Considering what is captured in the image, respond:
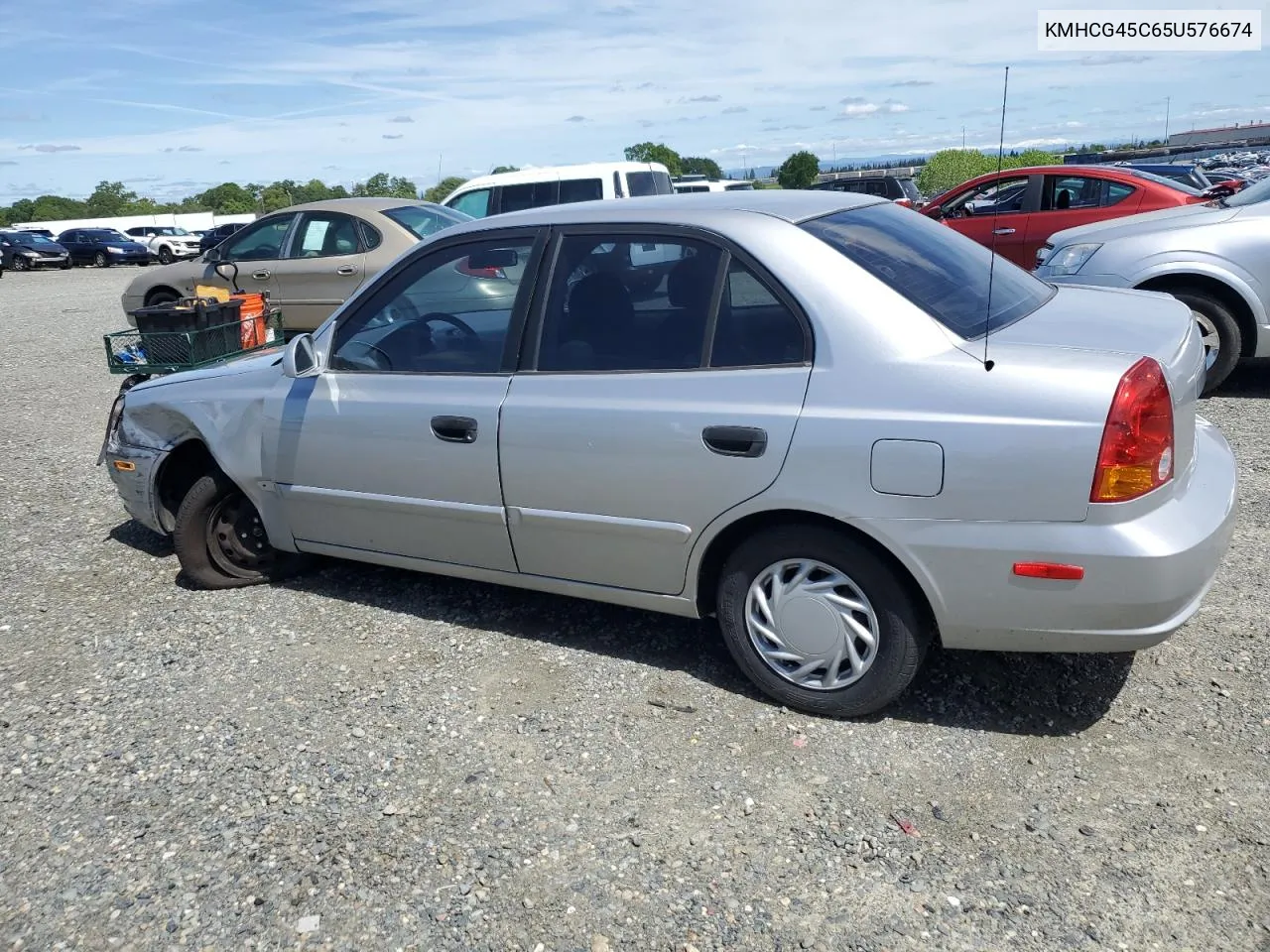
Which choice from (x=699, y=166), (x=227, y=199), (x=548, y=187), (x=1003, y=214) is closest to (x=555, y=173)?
(x=548, y=187)

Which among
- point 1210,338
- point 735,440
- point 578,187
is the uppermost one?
point 578,187

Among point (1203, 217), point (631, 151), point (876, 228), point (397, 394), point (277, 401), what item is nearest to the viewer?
point (876, 228)

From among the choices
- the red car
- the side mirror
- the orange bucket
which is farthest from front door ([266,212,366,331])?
the red car

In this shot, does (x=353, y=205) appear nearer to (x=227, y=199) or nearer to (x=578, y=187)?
(x=578, y=187)

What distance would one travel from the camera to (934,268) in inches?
136

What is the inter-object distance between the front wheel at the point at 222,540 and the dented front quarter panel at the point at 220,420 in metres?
0.21

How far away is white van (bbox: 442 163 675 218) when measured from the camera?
14.0 metres

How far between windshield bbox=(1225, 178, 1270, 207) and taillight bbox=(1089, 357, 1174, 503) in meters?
5.47

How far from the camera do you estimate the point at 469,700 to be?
365cm

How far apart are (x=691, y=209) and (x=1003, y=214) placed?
9659 mm

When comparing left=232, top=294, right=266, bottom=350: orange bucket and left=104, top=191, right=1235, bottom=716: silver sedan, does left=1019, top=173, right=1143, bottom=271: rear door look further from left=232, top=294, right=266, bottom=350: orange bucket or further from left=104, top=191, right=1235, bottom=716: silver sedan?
left=104, top=191, right=1235, bottom=716: silver sedan

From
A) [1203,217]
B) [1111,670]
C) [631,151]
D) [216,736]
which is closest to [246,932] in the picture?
[216,736]

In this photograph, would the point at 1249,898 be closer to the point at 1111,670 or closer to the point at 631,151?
the point at 1111,670

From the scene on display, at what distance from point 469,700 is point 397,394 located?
1193mm
